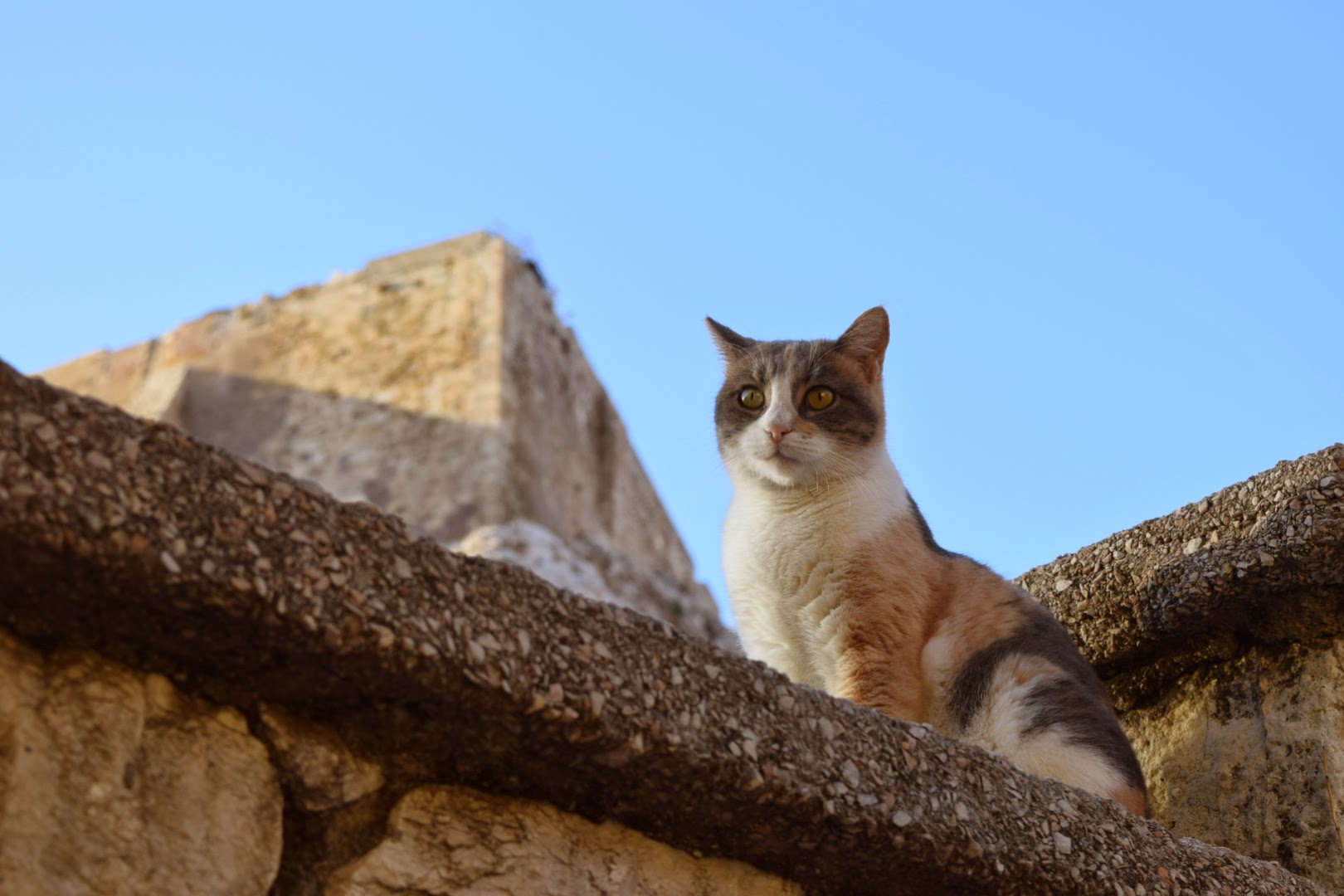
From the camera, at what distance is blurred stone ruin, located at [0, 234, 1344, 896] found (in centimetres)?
179

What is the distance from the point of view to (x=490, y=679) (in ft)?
6.59

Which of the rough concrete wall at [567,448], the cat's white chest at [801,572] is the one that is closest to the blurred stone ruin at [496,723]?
the cat's white chest at [801,572]

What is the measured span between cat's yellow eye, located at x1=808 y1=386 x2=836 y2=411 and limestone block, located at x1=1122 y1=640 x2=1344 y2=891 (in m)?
1.25

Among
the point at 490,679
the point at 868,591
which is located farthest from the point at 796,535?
the point at 490,679

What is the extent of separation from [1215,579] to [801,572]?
106 cm

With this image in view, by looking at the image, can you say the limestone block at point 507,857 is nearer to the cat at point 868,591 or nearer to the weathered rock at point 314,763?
the weathered rock at point 314,763

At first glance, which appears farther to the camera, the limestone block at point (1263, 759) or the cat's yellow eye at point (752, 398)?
the cat's yellow eye at point (752, 398)

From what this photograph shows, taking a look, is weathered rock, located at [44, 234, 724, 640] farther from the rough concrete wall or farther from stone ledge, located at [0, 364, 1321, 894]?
stone ledge, located at [0, 364, 1321, 894]

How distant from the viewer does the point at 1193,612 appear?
3363 millimetres

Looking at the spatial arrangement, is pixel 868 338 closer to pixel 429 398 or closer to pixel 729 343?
pixel 729 343

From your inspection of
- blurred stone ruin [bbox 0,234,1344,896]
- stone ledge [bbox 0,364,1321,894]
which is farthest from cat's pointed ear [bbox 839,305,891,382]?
stone ledge [bbox 0,364,1321,894]

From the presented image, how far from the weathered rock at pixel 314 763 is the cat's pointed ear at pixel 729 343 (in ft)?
8.92

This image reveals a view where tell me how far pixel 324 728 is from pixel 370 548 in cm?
26

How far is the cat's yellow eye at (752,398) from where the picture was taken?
172 inches
